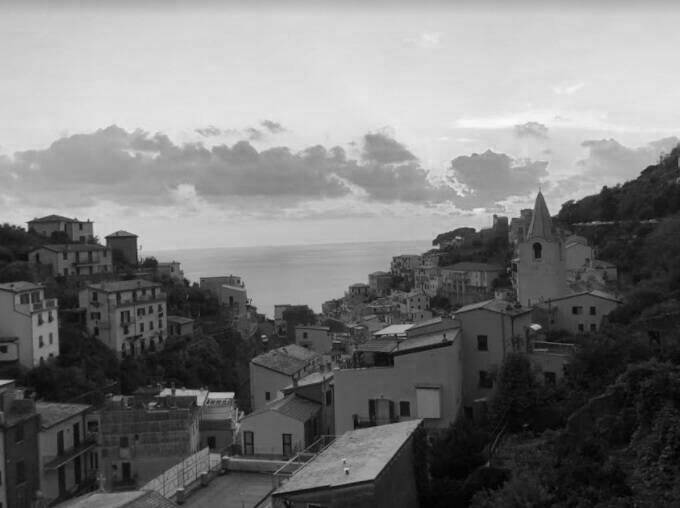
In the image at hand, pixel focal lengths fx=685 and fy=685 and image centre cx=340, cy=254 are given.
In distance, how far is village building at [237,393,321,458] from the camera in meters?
17.5

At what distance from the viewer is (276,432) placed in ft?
57.5

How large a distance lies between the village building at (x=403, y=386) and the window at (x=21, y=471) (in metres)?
10.6

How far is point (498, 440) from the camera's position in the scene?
14.7 m

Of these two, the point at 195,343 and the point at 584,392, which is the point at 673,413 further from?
the point at 195,343

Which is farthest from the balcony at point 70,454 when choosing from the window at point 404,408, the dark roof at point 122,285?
the dark roof at point 122,285

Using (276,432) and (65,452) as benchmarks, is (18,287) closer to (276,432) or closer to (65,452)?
(65,452)

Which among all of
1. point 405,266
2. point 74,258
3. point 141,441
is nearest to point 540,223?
point 141,441

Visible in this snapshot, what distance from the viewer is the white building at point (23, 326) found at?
32.2 metres

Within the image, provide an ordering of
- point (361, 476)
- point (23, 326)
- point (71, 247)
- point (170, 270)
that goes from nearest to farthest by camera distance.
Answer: point (361, 476)
point (23, 326)
point (71, 247)
point (170, 270)

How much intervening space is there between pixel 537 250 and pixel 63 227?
37585 millimetres

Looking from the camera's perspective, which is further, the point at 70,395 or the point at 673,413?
the point at 70,395

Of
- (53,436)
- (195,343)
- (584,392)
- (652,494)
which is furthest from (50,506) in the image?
(195,343)

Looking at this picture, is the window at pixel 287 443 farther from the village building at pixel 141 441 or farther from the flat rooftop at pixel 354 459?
the flat rooftop at pixel 354 459

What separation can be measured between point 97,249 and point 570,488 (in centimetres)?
4187
